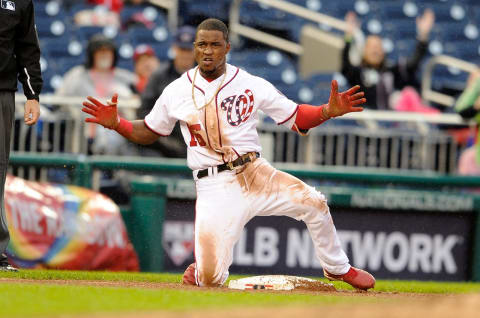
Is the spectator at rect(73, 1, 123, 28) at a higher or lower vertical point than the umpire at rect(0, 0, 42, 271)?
higher

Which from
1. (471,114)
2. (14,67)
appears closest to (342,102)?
(14,67)

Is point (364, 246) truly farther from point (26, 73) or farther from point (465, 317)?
point (465, 317)

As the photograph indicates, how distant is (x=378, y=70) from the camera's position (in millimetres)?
12781

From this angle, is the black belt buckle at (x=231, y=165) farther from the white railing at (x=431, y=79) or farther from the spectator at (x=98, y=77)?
the white railing at (x=431, y=79)

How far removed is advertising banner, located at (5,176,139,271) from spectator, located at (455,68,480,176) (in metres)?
3.47

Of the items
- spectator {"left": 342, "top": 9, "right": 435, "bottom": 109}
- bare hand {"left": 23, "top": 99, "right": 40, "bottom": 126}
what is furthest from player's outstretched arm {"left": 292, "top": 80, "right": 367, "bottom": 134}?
spectator {"left": 342, "top": 9, "right": 435, "bottom": 109}

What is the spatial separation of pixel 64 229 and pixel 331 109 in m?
3.58

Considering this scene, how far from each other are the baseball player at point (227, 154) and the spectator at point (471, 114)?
12.2ft

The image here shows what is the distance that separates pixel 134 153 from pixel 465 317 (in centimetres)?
664

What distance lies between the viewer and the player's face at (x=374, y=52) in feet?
41.8

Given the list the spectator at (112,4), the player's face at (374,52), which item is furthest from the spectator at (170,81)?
the spectator at (112,4)

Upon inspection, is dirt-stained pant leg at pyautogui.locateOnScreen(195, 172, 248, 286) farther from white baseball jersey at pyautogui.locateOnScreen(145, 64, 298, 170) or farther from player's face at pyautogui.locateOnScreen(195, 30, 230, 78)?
player's face at pyautogui.locateOnScreen(195, 30, 230, 78)

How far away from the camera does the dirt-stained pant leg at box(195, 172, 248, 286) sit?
22.9 feet

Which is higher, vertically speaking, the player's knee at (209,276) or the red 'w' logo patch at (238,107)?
the red 'w' logo patch at (238,107)
